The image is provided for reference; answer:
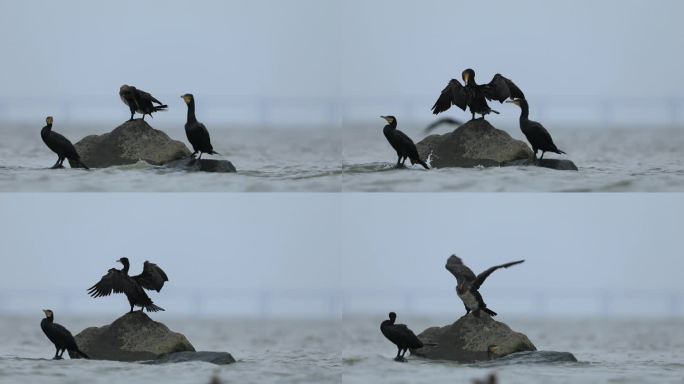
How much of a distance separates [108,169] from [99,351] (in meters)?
1.10

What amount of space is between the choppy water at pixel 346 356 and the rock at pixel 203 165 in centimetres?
97

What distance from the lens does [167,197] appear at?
10086 mm

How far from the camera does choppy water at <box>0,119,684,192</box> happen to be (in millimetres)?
9953

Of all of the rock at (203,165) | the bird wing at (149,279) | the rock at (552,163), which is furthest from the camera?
the rock at (203,165)

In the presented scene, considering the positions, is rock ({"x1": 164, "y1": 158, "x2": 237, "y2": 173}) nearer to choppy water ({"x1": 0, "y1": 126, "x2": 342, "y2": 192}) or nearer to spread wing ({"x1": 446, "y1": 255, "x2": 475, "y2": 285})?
choppy water ({"x1": 0, "y1": 126, "x2": 342, "y2": 192})

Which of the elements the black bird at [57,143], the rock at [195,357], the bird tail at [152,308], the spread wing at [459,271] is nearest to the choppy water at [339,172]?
the black bird at [57,143]

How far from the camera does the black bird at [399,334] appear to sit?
9.78 meters

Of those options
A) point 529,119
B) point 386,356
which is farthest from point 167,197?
point 529,119

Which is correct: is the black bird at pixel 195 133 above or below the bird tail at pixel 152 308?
above

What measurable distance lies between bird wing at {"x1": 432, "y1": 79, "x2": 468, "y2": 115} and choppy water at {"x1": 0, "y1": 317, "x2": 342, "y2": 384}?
1.50 meters

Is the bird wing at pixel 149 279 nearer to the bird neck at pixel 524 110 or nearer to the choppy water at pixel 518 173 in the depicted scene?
the choppy water at pixel 518 173

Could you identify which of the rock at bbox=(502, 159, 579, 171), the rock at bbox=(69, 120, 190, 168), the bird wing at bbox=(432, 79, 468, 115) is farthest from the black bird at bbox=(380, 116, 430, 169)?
the rock at bbox=(69, 120, 190, 168)

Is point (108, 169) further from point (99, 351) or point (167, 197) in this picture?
point (99, 351)

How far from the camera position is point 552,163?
1002 cm
